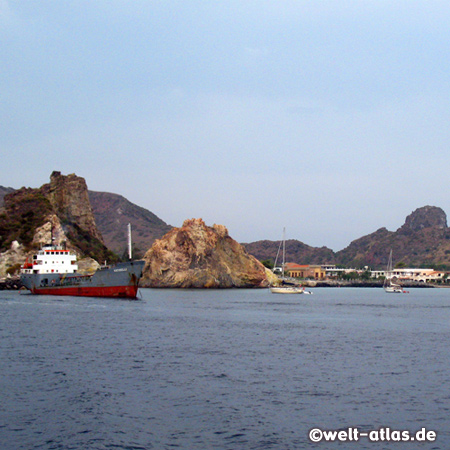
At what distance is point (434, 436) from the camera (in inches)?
851

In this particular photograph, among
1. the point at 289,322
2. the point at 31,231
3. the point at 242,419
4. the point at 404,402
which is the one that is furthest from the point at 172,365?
the point at 31,231

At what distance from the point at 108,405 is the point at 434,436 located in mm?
14025

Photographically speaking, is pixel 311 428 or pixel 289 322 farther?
pixel 289 322

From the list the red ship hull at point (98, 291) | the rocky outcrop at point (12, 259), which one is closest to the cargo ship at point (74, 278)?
the red ship hull at point (98, 291)

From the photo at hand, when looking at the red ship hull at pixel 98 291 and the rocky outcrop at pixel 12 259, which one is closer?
the red ship hull at pixel 98 291

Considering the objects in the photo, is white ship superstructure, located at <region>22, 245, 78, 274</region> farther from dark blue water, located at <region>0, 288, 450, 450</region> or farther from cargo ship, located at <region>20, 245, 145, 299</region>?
dark blue water, located at <region>0, 288, 450, 450</region>

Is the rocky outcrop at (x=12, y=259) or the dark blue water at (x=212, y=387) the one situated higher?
the rocky outcrop at (x=12, y=259)

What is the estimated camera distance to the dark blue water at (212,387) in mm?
21703

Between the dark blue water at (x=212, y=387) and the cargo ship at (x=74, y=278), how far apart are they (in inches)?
1786

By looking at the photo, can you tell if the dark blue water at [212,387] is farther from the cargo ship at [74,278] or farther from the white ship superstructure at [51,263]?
the white ship superstructure at [51,263]

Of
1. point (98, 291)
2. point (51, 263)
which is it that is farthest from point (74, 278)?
point (51, 263)

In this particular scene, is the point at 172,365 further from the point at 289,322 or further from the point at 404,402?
the point at 289,322

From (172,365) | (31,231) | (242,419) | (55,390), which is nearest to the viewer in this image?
(242,419)

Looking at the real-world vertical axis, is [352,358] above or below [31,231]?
below
